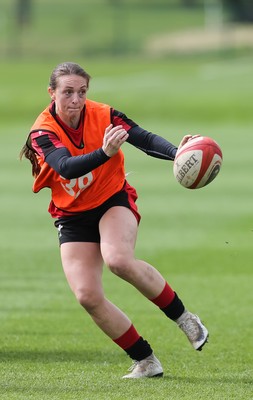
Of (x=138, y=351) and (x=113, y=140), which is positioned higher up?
(x=113, y=140)

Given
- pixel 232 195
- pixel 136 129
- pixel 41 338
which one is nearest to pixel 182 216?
pixel 232 195

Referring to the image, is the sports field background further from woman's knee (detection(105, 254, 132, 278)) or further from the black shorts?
the black shorts

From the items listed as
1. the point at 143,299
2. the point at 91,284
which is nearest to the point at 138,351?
the point at 91,284

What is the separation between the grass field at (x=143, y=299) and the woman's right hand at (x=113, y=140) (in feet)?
5.03

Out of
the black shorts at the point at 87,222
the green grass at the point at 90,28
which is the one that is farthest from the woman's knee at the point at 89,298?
the green grass at the point at 90,28

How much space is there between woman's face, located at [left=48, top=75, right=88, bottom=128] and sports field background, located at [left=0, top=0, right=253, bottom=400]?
1813 millimetres

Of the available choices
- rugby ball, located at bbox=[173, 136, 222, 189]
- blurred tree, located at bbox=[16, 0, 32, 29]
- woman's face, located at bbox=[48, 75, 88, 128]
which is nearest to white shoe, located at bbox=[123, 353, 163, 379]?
rugby ball, located at bbox=[173, 136, 222, 189]

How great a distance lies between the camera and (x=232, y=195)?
20203 mm

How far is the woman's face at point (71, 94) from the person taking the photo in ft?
26.1

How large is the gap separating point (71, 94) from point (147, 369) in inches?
76.5

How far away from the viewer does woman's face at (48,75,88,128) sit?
7945 millimetres

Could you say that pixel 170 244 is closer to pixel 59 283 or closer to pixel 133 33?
pixel 59 283

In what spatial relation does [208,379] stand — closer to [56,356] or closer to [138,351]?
[138,351]

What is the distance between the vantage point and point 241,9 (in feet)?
217
